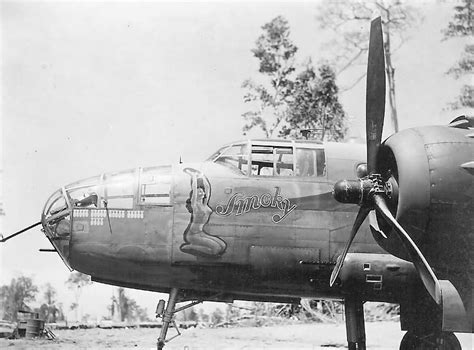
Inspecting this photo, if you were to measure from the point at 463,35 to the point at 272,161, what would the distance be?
20890 millimetres

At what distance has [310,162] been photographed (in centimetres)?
940

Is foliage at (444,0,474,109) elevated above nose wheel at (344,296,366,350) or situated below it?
above

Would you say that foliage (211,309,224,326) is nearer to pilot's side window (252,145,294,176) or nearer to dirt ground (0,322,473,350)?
dirt ground (0,322,473,350)

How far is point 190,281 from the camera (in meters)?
9.06

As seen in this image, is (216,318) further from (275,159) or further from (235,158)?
(275,159)

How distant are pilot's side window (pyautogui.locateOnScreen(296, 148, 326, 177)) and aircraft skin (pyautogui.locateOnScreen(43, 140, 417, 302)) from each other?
0.14 meters

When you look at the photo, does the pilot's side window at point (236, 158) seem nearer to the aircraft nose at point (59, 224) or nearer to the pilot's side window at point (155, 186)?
the pilot's side window at point (155, 186)

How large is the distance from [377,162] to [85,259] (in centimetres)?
455

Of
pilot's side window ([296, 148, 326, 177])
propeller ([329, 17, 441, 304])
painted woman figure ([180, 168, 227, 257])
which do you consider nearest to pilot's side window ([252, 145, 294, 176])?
pilot's side window ([296, 148, 326, 177])

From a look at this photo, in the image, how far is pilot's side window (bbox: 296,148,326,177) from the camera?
931cm

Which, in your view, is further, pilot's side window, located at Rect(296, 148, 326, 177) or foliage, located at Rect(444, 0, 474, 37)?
foliage, located at Rect(444, 0, 474, 37)

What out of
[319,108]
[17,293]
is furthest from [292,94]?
[17,293]

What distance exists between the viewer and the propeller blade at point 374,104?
760 centimetres

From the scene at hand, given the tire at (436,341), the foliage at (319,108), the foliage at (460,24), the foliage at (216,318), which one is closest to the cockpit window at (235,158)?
Result: the tire at (436,341)
